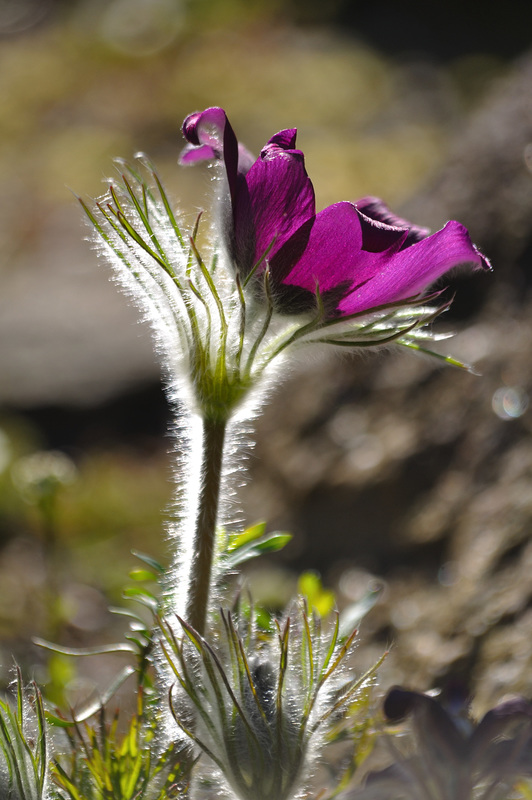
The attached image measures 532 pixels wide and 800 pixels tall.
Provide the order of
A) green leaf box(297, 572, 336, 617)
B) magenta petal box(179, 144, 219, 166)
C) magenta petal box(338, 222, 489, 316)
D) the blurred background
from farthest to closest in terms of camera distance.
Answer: the blurred background → green leaf box(297, 572, 336, 617) → magenta petal box(179, 144, 219, 166) → magenta petal box(338, 222, 489, 316)

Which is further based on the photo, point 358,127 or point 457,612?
point 358,127

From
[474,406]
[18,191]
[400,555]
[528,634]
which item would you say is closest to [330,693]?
[528,634]

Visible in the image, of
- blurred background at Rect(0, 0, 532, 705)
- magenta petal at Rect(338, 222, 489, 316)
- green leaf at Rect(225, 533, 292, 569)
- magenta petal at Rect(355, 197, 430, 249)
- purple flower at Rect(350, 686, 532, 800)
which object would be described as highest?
blurred background at Rect(0, 0, 532, 705)

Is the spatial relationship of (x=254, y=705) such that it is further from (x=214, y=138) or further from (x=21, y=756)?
(x=214, y=138)

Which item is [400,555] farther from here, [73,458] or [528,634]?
[73,458]

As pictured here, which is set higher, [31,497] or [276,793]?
[31,497]

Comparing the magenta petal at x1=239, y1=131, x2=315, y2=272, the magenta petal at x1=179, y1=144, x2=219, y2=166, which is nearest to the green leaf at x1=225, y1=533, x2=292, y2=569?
the magenta petal at x1=239, y1=131, x2=315, y2=272

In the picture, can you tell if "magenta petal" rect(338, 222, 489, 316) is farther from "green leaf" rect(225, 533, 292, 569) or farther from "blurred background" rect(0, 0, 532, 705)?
"green leaf" rect(225, 533, 292, 569)

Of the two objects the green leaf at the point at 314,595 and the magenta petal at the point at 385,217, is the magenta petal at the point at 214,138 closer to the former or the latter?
the magenta petal at the point at 385,217
